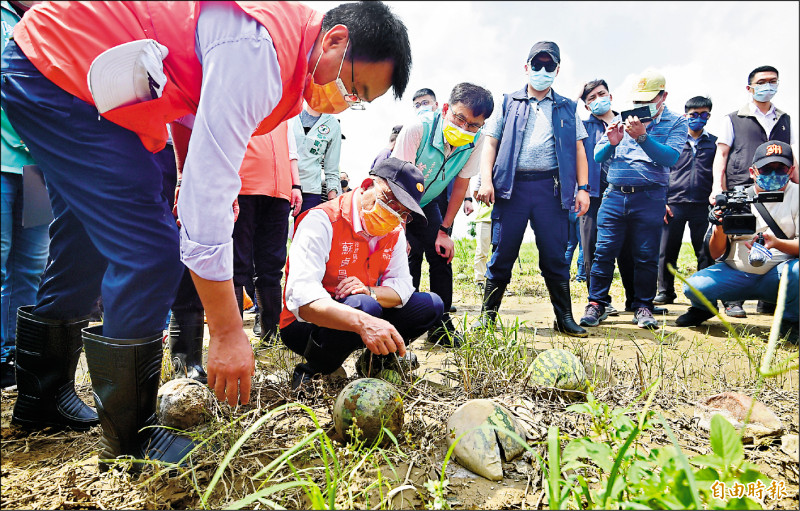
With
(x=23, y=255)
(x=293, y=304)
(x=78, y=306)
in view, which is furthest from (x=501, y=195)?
(x=23, y=255)

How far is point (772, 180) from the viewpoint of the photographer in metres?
3.69

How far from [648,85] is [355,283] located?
321cm

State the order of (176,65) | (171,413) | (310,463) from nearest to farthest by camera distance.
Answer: (176,65), (310,463), (171,413)

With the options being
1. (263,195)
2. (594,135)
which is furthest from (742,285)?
(263,195)

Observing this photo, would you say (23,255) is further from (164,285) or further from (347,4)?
(347,4)

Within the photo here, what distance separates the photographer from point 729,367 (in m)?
2.78

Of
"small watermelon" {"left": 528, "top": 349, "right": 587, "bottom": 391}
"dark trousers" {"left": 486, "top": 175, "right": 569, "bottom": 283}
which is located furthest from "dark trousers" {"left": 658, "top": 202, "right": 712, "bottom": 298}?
"small watermelon" {"left": 528, "top": 349, "right": 587, "bottom": 391}

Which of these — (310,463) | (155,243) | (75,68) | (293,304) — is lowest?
(310,463)

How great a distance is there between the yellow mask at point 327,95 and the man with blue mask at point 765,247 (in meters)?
3.33

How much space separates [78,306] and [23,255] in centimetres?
86

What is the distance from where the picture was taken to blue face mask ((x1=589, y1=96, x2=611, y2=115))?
5.03 meters

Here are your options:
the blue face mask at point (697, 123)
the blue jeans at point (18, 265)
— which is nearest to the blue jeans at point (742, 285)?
the blue face mask at point (697, 123)

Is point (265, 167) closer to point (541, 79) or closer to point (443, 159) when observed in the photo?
point (443, 159)

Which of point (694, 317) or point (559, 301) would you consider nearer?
point (559, 301)
